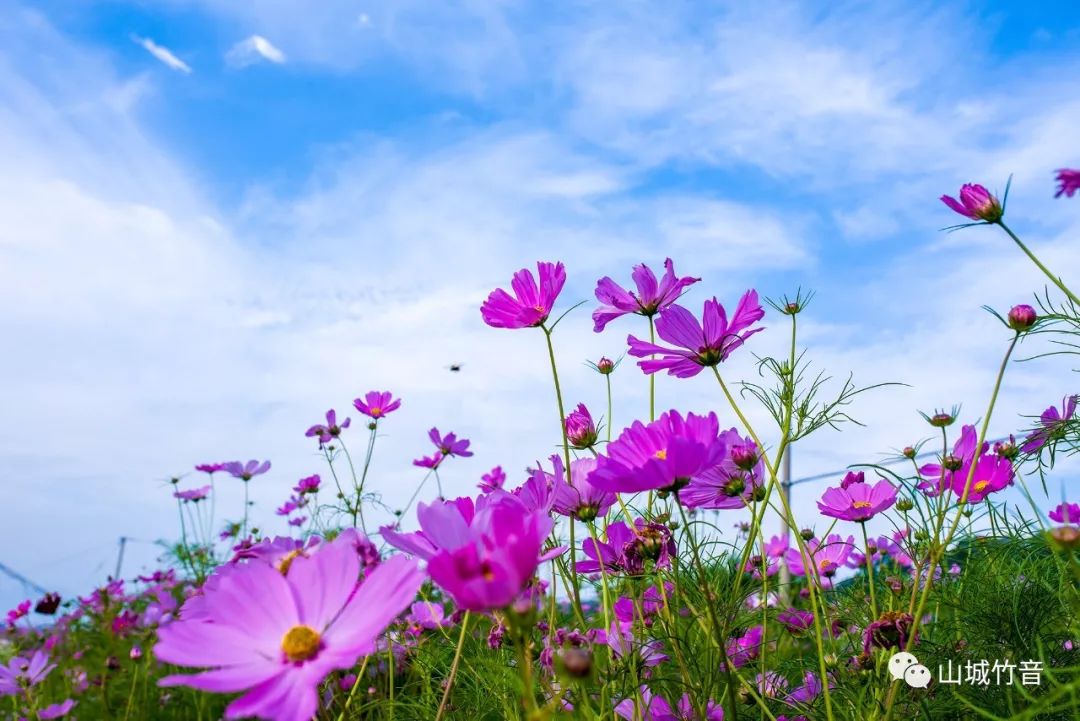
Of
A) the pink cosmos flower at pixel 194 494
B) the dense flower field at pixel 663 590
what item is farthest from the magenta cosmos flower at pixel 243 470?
the dense flower field at pixel 663 590

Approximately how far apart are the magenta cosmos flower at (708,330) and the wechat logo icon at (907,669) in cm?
35

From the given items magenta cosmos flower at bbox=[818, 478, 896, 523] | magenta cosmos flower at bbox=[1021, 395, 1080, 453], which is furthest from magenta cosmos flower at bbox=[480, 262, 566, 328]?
magenta cosmos flower at bbox=[1021, 395, 1080, 453]

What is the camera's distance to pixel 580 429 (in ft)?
3.42

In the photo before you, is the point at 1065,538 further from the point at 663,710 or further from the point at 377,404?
the point at 377,404

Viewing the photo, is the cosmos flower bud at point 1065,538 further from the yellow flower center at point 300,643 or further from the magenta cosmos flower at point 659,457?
Answer: the yellow flower center at point 300,643

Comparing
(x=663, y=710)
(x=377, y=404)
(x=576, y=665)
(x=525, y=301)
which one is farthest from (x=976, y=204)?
(x=377, y=404)

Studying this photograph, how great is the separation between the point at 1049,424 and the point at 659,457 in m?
0.76

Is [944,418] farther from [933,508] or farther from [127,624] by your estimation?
[127,624]

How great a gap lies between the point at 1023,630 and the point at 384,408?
1560 millimetres

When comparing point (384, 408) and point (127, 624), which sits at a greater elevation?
point (384, 408)

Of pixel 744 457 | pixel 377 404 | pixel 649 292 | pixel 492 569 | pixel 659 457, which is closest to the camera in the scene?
pixel 492 569

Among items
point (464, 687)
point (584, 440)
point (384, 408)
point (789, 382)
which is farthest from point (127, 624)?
point (789, 382)

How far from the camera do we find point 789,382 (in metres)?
1.04

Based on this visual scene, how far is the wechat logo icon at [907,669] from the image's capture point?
0.75m
